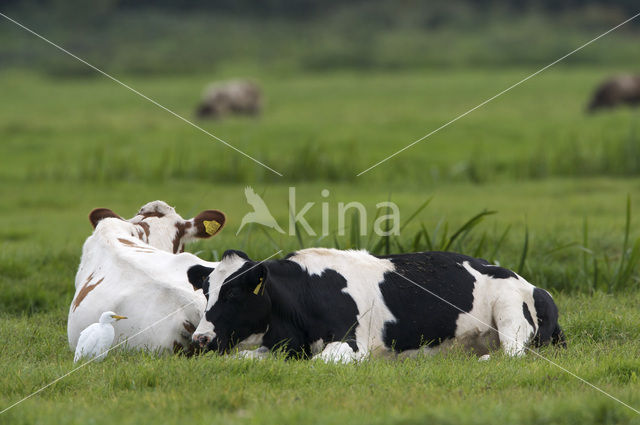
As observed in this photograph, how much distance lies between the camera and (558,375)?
5.83m

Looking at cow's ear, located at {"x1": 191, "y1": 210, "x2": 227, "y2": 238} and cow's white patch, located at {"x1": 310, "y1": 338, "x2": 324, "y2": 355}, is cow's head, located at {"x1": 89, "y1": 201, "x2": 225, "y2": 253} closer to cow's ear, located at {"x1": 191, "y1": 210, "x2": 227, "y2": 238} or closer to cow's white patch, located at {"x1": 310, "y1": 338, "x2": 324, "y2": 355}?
cow's ear, located at {"x1": 191, "y1": 210, "x2": 227, "y2": 238}

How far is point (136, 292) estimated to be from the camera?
6.66 metres

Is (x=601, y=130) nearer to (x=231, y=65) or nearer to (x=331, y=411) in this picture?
(x=331, y=411)

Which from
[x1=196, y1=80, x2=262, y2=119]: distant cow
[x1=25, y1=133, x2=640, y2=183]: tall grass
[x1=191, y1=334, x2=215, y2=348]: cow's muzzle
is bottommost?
[x1=191, y1=334, x2=215, y2=348]: cow's muzzle

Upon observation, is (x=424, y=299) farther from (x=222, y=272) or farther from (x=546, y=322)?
(x=222, y=272)

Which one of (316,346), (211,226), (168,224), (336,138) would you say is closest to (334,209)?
(336,138)

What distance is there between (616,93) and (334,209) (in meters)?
19.3

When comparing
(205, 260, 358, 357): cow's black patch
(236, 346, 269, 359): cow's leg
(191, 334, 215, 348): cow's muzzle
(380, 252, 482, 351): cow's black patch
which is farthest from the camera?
(380, 252, 482, 351): cow's black patch

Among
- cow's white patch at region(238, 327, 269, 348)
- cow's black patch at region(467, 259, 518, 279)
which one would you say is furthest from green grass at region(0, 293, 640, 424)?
cow's black patch at region(467, 259, 518, 279)

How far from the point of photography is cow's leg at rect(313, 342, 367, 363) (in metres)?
6.16

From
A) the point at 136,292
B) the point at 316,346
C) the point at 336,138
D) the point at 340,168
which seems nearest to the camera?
the point at 316,346

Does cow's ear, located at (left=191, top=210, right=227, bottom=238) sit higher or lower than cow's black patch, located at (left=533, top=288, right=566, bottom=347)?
higher

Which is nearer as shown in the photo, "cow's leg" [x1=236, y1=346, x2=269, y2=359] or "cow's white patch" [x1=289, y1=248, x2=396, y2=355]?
"cow's leg" [x1=236, y1=346, x2=269, y2=359]

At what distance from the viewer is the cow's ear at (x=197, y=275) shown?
6.83 m
